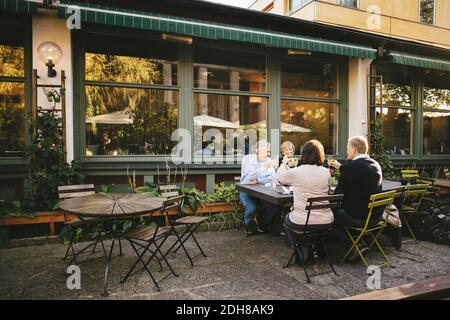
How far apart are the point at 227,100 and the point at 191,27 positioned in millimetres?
1959

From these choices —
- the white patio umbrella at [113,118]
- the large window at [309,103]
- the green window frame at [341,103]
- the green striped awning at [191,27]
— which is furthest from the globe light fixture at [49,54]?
the green window frame at [341,103]

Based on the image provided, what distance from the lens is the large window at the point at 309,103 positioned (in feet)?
24.3

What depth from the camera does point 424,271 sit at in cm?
381

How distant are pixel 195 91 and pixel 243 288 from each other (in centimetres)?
429

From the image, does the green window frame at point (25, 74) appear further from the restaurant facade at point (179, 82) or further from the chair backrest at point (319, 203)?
the chair backrest at point (319, 203)

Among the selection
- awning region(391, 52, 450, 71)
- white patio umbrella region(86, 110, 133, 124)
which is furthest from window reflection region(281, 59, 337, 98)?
white patio umbrella region(86, 110, 133, 124)

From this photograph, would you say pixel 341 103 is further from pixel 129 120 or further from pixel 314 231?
pixel 129 120

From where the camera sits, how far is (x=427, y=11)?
13.0 meters

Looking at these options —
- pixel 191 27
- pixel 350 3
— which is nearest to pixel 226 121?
pixel 191 27

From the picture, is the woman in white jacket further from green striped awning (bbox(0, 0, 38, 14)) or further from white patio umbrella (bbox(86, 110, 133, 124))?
green striped awning (bbox(0, 0, 38, 14))

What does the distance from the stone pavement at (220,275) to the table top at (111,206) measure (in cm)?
85

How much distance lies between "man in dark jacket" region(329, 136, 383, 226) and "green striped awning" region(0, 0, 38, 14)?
205 inches

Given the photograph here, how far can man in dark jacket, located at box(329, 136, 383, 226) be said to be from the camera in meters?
3.70
